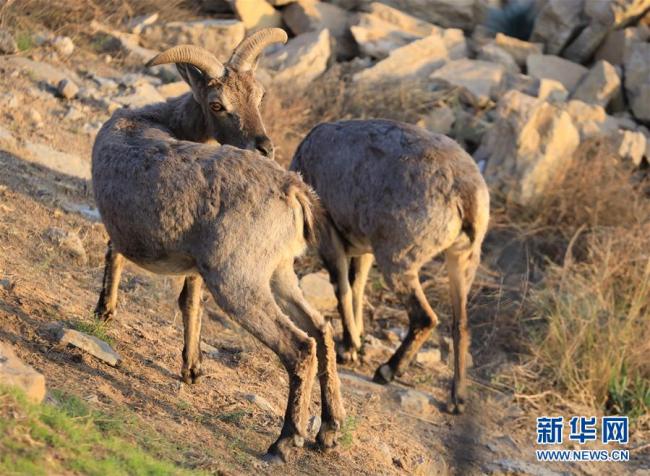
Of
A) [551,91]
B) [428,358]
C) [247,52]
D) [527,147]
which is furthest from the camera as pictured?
[551,91]

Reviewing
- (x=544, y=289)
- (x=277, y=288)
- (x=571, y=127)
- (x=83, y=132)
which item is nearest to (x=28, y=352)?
(x=277, y=288)

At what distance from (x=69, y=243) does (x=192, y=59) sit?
81.0 inches

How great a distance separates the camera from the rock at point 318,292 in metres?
9.88

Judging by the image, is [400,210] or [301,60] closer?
[400,210]

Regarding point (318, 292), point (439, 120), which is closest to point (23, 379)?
point (318, 292)

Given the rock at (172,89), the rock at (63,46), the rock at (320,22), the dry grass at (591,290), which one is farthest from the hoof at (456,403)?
the rock at (320,22)

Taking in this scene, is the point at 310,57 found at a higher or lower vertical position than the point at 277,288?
lower

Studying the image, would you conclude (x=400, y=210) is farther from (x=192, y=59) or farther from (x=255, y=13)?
(x=255, y=13)

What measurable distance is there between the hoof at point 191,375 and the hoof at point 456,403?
2.57m

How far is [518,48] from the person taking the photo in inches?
592

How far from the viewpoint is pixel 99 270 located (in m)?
8.72

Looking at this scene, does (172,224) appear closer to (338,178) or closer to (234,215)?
(234,215)

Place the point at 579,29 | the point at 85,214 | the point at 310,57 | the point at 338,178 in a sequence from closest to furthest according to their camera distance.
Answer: the point at 338,178 → the point at 85,214 → the point at 310,57 → the point at 579,29

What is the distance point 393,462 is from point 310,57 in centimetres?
780
